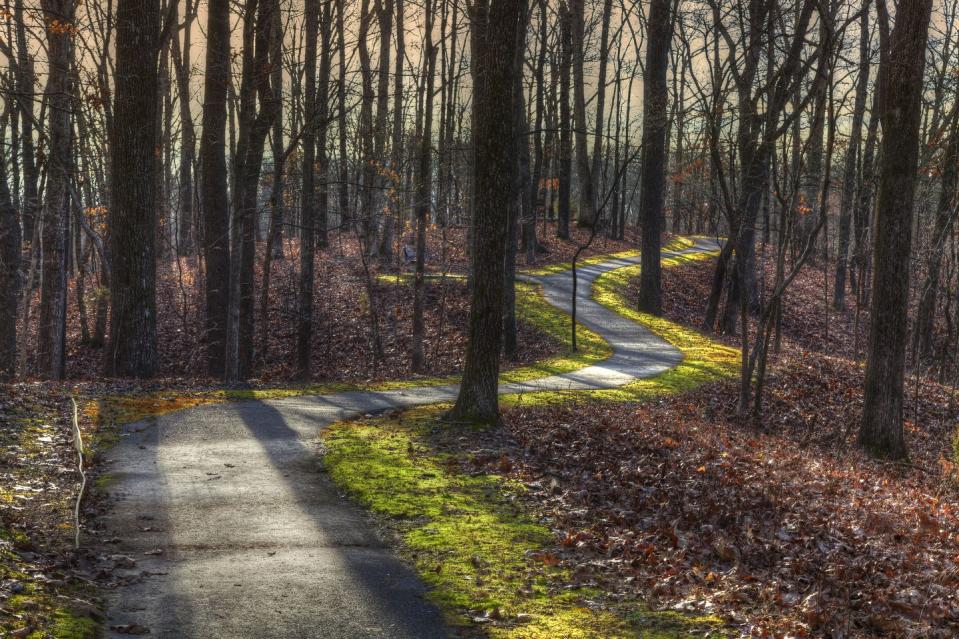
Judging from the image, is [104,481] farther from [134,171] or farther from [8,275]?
[8,275]

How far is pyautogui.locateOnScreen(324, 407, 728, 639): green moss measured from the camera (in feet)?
20.3

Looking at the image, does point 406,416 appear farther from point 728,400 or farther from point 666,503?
point 728,400

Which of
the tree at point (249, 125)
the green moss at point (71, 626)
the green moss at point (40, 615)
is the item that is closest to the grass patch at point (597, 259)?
the tree at point (249, 125)

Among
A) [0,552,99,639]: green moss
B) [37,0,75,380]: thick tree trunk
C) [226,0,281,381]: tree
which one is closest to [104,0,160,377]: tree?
[226,0,281,381]: tree

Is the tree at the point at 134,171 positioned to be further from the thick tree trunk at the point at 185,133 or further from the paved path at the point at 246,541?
the thick tree trunk at the point at 185,133

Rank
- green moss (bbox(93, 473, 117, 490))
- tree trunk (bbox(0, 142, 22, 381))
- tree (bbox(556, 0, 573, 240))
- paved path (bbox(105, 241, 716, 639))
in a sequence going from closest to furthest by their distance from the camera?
paved path (bbox(105, 241, 716, 639)), green moss (bbox(93, 473, 117, 490)), tree trunk (bbox(0, 142, 22, 381)), tree (bbox(556, 0, 573, 240))

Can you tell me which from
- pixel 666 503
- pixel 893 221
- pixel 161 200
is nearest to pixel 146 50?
pixel 666 503

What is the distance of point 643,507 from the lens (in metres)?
9.12

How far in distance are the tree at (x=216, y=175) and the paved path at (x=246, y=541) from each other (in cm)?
790

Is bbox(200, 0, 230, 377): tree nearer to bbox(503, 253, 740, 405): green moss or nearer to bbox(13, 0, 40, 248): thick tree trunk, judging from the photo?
bbox(13, 0, 40, 248): thick tree trunk

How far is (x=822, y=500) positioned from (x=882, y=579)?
2.70 m

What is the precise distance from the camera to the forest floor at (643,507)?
629 centimetres

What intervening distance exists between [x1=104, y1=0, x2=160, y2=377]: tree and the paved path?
13.1ft

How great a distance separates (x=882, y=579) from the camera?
24.0 ft
